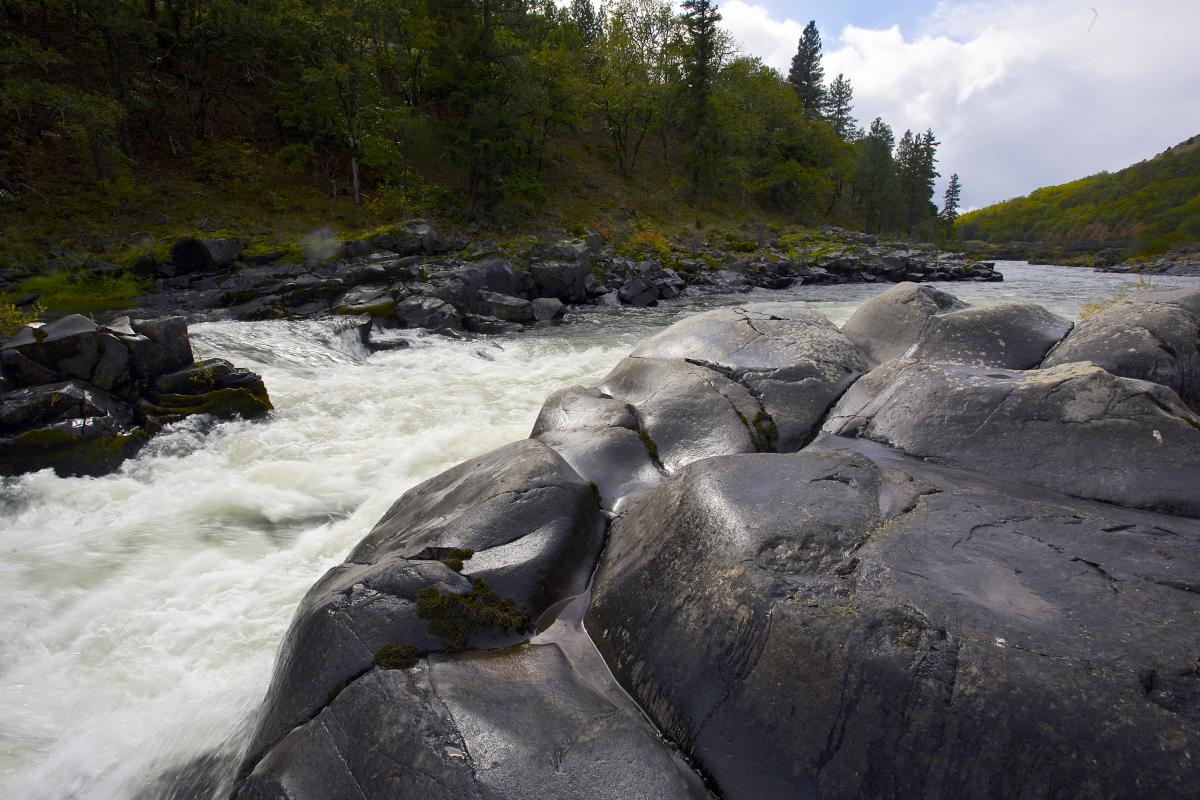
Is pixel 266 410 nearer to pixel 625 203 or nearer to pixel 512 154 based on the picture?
pixel 512 154

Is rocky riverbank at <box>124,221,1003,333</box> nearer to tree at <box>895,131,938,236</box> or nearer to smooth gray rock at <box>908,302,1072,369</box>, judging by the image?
smooth gray rock at <box>908,302,1072,369</box>

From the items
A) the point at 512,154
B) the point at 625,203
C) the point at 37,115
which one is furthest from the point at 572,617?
the point at 625,203

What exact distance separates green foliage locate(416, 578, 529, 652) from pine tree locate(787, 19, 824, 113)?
83.3 metres

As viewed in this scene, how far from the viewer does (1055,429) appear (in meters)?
4.90

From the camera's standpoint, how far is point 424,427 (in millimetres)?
10547

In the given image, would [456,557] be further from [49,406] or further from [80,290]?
[80,290]

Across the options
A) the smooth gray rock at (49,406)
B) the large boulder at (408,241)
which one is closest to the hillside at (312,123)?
the large boulder at (408,241)

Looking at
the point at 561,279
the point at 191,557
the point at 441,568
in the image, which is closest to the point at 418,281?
the point at 561,279

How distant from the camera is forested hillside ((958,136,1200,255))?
6122 centimetres

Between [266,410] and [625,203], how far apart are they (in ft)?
121

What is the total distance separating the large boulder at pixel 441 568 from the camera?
3664mm

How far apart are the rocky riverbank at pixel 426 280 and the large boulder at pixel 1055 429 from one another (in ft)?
48.3

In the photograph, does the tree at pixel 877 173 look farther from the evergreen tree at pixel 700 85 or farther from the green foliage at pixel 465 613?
the green foliage at pixel 465 613

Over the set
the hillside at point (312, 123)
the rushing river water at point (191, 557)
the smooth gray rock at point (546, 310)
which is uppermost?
the hillside at point (312, 123)
